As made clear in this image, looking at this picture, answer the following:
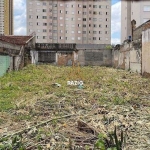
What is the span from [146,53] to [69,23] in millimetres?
39103

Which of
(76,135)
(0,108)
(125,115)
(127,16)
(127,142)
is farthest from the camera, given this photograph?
(127,16)

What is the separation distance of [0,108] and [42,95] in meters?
2.01

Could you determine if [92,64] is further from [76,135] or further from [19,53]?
[76,135]

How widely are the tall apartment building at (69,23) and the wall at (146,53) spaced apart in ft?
124

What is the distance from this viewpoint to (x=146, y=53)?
1471 centimetres

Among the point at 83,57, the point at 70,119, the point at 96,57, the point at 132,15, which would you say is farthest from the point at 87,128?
the point at 132,15

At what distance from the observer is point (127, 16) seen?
38844mm

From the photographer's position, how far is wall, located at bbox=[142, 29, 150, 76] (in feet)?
46.8

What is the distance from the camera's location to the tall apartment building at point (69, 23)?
52.2 meters

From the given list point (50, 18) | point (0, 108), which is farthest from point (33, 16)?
point (0, 108)

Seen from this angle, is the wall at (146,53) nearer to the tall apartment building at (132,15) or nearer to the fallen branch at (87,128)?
the fallen branch at (87,128)

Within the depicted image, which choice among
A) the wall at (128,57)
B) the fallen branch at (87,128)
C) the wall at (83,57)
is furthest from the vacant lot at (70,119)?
the wall at (83,57)

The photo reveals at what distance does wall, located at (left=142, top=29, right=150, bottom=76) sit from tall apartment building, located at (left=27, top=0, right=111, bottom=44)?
3792 centimetres

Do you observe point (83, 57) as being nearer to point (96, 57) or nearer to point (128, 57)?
point (96, 57)
